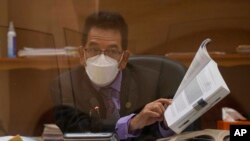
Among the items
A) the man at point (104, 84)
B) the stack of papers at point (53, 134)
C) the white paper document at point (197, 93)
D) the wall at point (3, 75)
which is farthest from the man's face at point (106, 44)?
the wall at point (3, 75)

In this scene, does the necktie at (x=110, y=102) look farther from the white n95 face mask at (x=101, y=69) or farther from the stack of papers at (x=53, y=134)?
the stack of papers at (x=53, y=134)

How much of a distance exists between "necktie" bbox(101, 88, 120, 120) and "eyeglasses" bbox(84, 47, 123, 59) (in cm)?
11

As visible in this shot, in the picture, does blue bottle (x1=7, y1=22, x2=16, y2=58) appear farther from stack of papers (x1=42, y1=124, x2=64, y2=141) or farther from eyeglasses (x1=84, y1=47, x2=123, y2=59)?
stack of papers (x1=42, y1=124, x2=64, y2=141)

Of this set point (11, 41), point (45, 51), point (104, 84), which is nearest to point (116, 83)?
point (104, 84)

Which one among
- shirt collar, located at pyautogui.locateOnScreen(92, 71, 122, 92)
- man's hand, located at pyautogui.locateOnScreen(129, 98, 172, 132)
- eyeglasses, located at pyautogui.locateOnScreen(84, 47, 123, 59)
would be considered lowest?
man's hand, located at pyautogui.locateOnScreen(129, 98, 172, 132)

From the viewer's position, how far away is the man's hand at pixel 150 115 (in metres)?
0.83

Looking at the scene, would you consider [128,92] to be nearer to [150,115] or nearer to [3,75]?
[150,115]

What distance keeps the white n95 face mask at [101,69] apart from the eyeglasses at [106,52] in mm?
11

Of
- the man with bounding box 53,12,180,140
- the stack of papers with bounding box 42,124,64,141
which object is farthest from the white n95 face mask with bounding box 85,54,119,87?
the stack of papers with bounding box 42,124,64,141

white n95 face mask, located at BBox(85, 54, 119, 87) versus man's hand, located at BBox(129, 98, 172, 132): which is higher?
white n95 face mask, located at BBox(85, 54, 119, 87)

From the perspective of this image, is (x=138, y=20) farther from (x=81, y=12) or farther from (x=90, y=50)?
(x=90, y=50)

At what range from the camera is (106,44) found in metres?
1.15

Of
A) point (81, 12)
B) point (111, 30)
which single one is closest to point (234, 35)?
point (81, 12)

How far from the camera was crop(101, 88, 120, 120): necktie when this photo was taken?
1071mm
